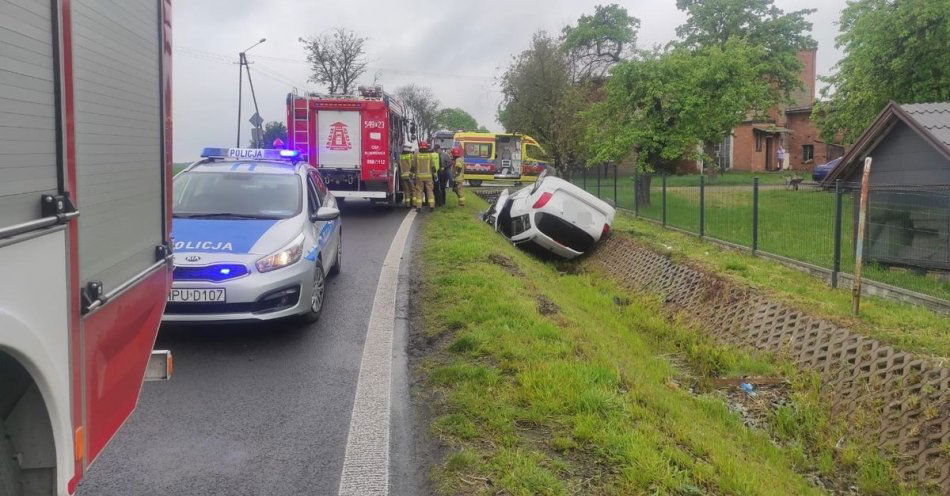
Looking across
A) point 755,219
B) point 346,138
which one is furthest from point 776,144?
point 755,219

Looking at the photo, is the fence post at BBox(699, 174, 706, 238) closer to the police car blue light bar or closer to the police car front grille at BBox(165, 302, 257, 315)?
the police car blue light bar

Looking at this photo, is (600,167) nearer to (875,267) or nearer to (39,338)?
(875,267)

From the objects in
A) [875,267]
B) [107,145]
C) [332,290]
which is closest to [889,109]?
[875,267]

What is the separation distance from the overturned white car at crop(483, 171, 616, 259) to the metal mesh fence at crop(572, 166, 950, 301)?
1893mm

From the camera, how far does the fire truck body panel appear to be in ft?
58.9

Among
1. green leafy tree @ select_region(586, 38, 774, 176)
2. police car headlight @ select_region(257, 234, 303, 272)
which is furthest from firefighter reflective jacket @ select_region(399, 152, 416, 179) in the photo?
police car headlight @ select_region(257, 234, 303, 272)

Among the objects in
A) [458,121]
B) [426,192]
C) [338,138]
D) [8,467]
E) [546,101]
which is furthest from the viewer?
[458,121]

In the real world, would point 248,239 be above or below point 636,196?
below

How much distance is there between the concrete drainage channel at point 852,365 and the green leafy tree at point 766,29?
3328cm

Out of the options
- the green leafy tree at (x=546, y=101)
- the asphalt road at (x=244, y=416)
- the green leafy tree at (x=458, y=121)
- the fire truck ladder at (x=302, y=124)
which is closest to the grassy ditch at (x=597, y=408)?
the asphalt road at (x=244, y=416)

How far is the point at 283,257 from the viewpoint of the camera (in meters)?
6.77

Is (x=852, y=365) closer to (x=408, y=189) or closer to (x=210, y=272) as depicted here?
(x=210, y=272)

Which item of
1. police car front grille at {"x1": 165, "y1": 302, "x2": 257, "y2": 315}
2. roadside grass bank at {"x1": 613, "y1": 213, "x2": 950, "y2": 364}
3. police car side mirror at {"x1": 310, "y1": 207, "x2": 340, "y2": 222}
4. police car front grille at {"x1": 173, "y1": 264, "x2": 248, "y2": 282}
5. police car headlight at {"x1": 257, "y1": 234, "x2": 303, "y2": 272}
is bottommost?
roadside grass bank at {"x1": 613, "y1": 213, "x2": 950, "y2": 364}

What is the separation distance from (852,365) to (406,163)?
13415 millimetres
